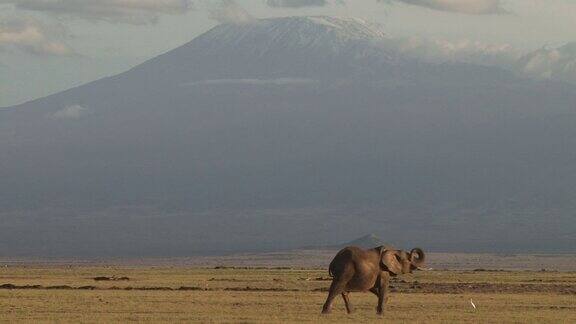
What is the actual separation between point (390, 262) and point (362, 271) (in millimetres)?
1252

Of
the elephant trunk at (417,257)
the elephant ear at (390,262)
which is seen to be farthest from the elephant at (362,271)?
the elephant trunk at (417,257)

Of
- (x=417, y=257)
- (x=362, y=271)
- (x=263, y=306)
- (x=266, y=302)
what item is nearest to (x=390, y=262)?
(x=362, y=271)

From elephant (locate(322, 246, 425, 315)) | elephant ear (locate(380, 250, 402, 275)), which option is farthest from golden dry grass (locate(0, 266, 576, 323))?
elephant ear (locate(380, 250, 402, 275))

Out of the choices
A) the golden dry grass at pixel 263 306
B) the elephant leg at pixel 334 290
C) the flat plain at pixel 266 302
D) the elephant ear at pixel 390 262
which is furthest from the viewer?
the elephant ear at pixel 390 262

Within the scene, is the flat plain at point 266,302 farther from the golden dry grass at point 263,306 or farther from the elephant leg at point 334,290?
the elephant leg at point 334,290

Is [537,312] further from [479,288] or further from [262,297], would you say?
[479,288]

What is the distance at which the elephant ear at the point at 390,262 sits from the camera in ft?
132

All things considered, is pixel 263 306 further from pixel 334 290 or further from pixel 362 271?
pixel 362 271

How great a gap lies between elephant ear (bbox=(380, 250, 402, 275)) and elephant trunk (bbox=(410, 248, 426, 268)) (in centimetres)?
72

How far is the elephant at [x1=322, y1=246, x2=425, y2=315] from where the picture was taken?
→ 1549 inches

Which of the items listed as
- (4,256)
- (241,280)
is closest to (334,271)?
(241,280)

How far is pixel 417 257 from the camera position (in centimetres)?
4191

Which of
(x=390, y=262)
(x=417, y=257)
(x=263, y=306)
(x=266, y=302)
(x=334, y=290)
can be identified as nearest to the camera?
(x=334, y=290)

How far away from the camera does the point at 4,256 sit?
583ft
